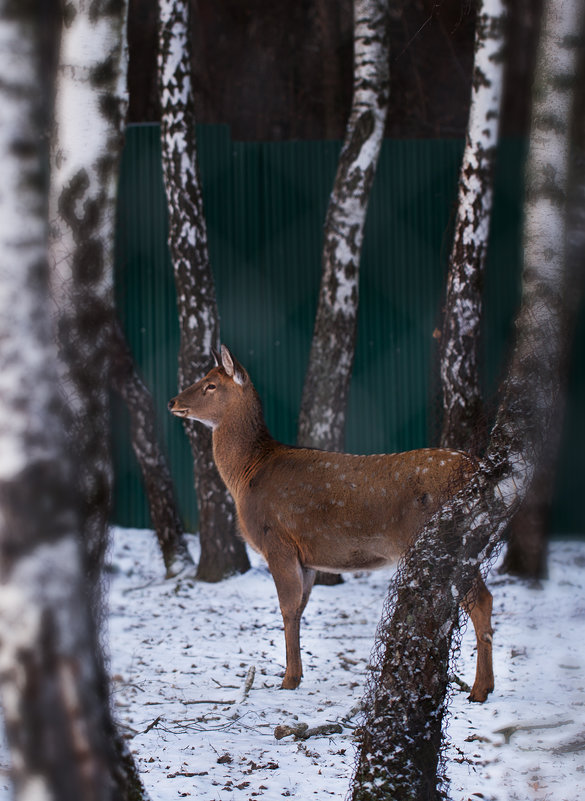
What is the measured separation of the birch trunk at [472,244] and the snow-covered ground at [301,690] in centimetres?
→ 161

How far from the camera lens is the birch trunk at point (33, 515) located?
5.62 ft

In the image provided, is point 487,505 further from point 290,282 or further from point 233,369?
point 290,282

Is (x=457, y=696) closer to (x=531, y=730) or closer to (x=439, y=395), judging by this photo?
(x=531, y=730)

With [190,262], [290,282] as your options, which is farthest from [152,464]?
[290,282]

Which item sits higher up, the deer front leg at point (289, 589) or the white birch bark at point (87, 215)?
the white birch bark at point (87, 215)

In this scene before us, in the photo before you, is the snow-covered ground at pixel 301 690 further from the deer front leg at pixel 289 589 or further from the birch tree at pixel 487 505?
the birch tree at pixel 487 505

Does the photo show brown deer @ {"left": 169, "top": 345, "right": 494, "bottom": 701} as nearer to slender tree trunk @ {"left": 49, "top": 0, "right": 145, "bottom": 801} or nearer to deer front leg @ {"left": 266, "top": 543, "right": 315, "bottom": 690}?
deer front leg @ {"left": 266, "top": 543, "right": 315, "bottom": 690}

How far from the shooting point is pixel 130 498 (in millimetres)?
9609

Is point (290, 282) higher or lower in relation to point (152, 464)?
higher

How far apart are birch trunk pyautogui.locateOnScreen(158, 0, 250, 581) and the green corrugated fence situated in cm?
168

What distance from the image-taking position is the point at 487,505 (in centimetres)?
323

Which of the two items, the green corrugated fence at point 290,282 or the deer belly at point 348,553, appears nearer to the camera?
the deer belly at point 348,553

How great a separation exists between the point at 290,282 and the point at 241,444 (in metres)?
3.81

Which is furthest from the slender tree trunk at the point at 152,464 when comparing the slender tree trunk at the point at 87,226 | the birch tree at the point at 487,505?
the slender tree trunk at the point at 87,226
